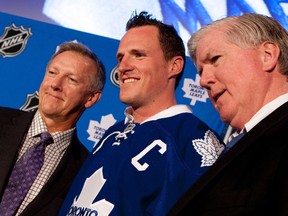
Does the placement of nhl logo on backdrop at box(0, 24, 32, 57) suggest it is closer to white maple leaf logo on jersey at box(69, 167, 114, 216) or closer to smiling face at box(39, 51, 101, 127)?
smiling face at box(39, 51, 101, 127)

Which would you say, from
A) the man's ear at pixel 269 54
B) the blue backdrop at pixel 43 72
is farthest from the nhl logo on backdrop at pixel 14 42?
the man's ear at pixel 269 54

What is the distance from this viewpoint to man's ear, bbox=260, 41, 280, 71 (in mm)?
1340

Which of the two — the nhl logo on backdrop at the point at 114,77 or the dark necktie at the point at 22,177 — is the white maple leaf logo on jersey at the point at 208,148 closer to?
the dark necktie at the point at 22,177

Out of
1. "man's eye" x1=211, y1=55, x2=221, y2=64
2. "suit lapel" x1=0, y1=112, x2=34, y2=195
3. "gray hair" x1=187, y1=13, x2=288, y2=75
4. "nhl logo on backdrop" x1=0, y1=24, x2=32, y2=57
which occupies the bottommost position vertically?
"suit lapel" x1=0, y1=112, x2=34, y2=195

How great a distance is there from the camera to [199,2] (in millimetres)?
3098

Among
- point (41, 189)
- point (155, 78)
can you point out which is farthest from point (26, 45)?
point (155, 78)

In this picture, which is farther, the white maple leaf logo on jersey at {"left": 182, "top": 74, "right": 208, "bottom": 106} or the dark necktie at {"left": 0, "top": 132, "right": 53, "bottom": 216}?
the white maple leaf logo on jersey at {"left": 182, "top": 74, "right": 208, "bottom": 106}

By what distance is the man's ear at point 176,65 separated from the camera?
5.75 ft

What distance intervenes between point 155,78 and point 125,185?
1.24 feet

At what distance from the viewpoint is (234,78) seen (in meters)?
1.35

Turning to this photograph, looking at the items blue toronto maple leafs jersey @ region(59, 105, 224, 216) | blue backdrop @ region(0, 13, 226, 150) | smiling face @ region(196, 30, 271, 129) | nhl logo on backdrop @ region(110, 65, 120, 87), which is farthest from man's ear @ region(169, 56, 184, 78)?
nhl logo on backdrop @ region(110, 65, 120, 87)

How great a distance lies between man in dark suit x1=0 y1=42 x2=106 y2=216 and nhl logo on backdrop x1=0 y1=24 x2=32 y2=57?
2.37 ft

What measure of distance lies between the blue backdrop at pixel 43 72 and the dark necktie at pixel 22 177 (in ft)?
2.56

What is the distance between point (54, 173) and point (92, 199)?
0.46 metres
